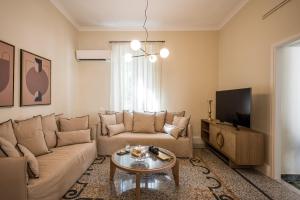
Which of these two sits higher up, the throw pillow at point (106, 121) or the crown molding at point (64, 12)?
the crown molding at point (64, 12)

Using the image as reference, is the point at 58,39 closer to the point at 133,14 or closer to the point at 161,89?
the point at 133,14

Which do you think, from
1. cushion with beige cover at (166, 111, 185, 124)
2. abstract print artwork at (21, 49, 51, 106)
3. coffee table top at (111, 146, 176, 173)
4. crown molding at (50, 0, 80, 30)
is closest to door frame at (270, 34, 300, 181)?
coffee table top at (111, 146, 176, 173)

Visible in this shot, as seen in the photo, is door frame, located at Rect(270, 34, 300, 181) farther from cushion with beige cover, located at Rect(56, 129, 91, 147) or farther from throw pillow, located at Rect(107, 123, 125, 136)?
cushion with beige cover, located at Rect(56, 129, 91, 147)

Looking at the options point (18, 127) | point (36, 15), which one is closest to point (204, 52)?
point (36, 15)

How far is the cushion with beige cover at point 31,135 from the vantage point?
229 cm

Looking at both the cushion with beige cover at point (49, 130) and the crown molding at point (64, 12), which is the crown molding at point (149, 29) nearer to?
the crown molding at point (64, 12)

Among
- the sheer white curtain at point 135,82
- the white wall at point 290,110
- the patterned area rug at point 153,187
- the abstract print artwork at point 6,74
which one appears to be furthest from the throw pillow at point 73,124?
the white wall at point 290,110

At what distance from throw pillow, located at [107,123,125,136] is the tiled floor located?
193cm

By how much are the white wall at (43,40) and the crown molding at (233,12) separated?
3577 mm

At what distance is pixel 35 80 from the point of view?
2.92 meters

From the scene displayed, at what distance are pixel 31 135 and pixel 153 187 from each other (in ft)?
5.83

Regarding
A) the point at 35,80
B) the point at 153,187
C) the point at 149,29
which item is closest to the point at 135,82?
the point at 149,29

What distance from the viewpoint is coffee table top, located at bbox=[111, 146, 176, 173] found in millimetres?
2207

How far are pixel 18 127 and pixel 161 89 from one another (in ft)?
10.4
